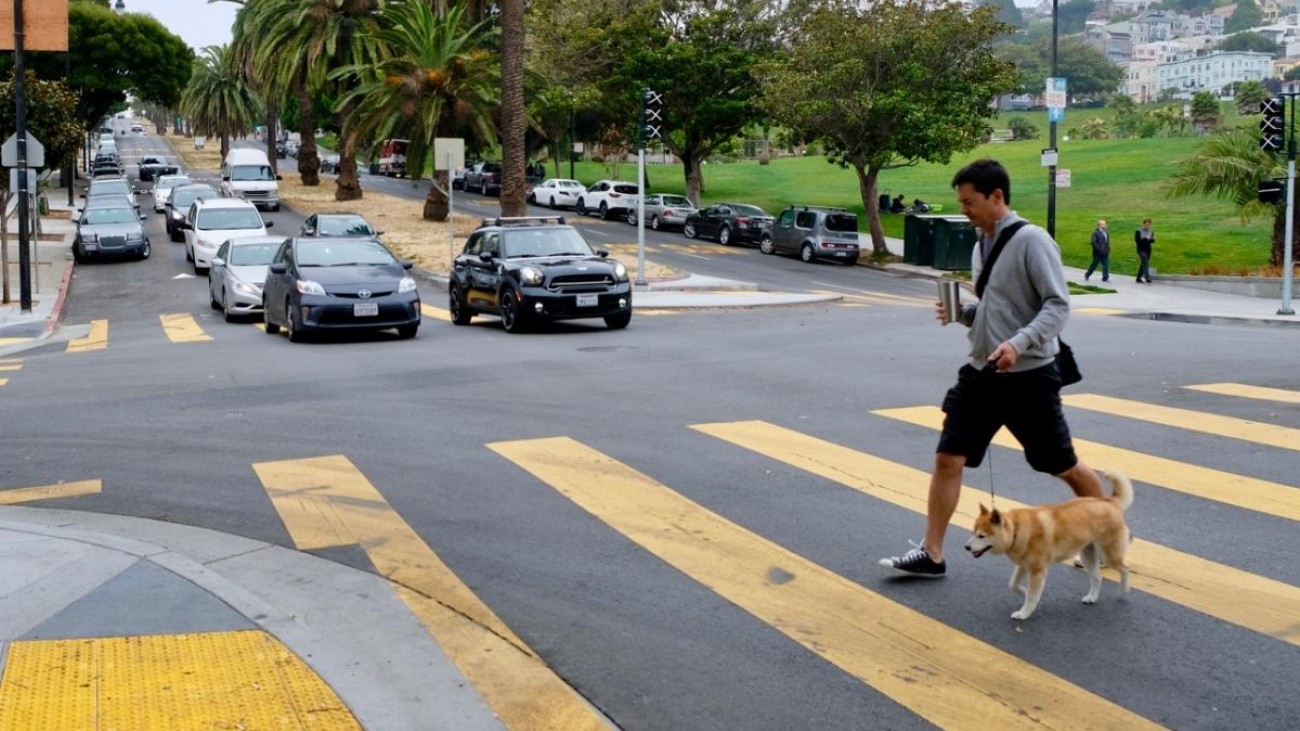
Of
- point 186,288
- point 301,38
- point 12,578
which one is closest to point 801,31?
point 301,38

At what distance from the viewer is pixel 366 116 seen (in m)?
46.1

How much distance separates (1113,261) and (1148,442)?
1327 inches

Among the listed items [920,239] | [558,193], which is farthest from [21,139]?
[558,193]

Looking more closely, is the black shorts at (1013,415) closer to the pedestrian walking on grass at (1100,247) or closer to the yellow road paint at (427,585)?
the yellow road paint at (427,585)

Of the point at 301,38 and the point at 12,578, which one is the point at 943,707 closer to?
the point at 12,578

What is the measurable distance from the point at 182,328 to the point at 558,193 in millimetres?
41646

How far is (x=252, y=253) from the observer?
81.2 ft

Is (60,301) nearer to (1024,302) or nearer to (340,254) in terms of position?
(340,254)

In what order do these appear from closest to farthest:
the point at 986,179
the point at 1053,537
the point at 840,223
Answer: the point at 1053,537
the point at 986,179
the point at 840,223

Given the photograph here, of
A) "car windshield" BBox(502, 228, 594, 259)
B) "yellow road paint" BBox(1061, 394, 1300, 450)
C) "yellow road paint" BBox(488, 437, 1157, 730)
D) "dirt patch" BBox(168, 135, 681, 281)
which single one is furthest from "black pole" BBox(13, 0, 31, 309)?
"yellow road paint" BBox(1061, 394, 1300, 450)

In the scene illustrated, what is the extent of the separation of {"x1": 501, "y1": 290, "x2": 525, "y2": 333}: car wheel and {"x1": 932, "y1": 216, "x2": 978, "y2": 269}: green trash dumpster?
23.9m

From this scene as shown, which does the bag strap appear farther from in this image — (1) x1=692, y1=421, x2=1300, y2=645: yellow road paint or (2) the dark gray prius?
(2) the dark gray prius

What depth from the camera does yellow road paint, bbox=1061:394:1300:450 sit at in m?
10.2

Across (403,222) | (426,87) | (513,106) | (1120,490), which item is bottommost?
(1120,490)
